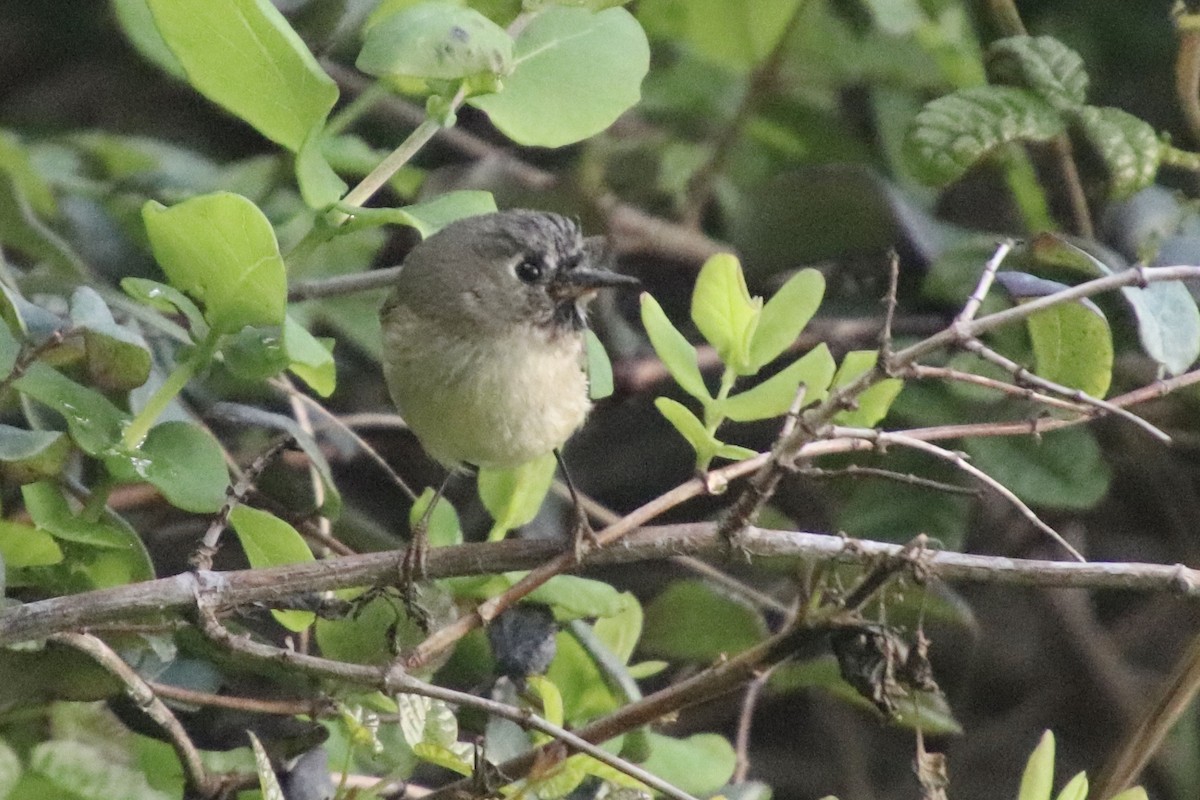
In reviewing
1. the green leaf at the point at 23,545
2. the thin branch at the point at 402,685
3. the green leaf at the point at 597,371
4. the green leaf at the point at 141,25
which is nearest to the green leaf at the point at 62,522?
the green leaf at the point at 23,545

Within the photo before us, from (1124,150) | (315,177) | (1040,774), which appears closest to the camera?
(1040,774)

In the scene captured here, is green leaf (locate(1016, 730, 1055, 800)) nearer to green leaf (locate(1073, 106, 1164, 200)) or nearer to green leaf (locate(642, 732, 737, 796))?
green leaf (locate(642, 732, 737, 796))

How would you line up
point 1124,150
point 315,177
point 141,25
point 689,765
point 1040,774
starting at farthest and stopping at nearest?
1. point 1124,150
2. point 141,25
3. point 689,765
4. point 315,177
5. point 1040,774

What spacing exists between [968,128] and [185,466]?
890 mm

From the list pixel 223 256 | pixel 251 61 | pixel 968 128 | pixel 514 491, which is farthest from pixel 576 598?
pixel 968 128

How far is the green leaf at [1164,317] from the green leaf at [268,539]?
30.0 inches

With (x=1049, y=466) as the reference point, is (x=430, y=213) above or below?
above

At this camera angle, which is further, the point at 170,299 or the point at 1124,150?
the point at 1124,150

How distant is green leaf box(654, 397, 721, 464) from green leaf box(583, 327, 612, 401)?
13.0 inches

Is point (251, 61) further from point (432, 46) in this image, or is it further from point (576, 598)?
point (576, 598)

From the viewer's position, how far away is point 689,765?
139 cm

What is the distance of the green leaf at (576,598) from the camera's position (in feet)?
4.26

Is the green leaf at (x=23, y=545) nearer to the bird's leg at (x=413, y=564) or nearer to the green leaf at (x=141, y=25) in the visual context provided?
the bird's leg at (x=413, y=564)

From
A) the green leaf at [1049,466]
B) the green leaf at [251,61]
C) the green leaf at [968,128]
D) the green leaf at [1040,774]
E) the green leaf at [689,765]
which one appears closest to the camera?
the green leaf at [1040,774]
